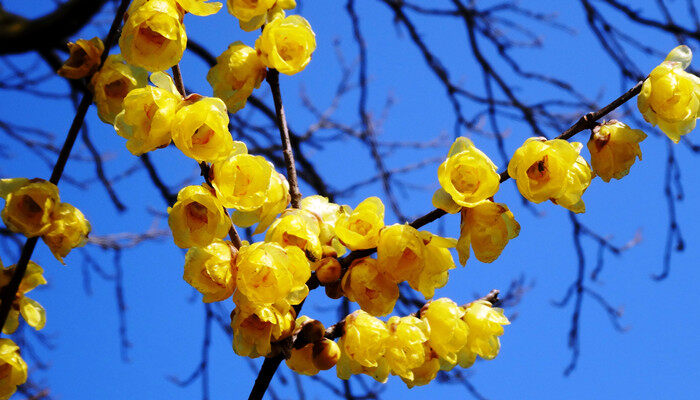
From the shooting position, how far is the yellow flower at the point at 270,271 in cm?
65

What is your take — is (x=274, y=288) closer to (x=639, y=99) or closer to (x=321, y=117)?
(x=639, y=99)

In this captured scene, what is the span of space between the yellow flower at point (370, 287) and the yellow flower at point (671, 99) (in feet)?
1.37

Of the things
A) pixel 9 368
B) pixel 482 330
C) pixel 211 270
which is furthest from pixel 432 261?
pixel 9 368

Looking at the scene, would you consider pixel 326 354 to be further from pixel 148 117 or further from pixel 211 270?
pixel 148 117

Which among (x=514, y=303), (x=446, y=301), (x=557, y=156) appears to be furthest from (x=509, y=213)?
(x=514, y=303)

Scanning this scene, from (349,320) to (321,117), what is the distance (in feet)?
7.63

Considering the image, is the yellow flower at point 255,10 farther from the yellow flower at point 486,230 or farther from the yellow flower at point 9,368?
the yellow flower at point 9,368

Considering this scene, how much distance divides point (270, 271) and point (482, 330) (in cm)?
36

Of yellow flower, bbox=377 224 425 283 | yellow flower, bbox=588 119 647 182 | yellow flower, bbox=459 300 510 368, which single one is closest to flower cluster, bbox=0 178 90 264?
yellow flower, bbox=377 224 425 283

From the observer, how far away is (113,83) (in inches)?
32.2

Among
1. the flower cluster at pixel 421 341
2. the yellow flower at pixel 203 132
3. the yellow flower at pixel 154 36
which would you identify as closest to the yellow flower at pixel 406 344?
the flower cluster at pixel 421 341

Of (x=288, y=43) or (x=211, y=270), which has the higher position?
(x=288, y=43)

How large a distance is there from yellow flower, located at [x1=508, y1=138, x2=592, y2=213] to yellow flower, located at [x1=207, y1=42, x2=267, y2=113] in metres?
0.41

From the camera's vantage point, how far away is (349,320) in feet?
2.60
